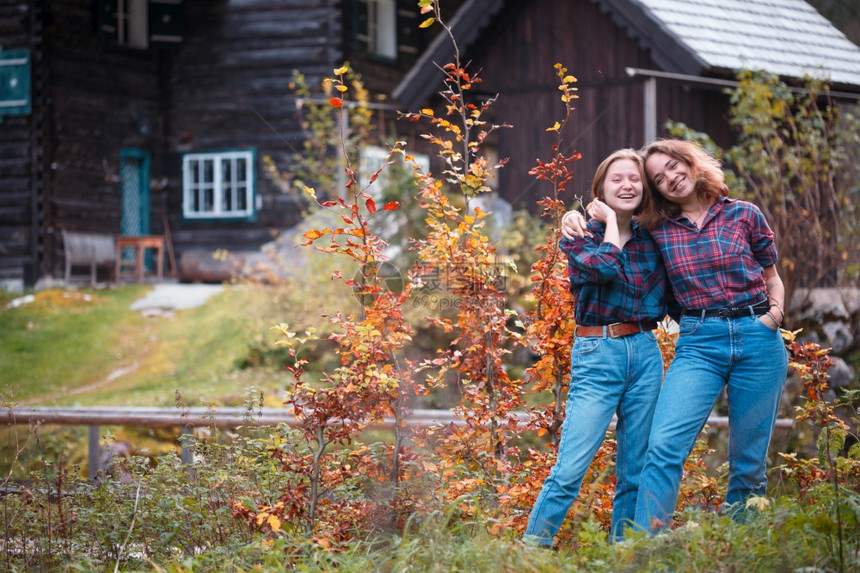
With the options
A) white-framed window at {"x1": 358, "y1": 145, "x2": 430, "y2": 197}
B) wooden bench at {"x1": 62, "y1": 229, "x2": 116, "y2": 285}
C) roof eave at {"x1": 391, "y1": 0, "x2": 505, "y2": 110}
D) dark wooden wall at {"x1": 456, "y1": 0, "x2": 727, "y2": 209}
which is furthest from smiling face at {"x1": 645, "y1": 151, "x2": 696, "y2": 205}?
wooden bench at {"x1": 62, "y1": 229, "x2": 116, "y2": 285}

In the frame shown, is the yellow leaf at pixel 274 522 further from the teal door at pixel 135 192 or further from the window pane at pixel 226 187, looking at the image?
the teal door at pixel 135 192

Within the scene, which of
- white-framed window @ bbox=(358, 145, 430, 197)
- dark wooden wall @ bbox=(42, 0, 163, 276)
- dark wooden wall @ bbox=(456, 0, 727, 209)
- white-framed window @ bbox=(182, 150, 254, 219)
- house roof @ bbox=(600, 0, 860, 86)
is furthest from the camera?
white-framed window @ bbox=(182, 150, 254, 219)

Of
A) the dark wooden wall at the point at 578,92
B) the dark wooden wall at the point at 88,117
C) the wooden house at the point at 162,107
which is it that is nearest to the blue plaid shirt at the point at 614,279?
the dark wooden wall at the point at 578,92

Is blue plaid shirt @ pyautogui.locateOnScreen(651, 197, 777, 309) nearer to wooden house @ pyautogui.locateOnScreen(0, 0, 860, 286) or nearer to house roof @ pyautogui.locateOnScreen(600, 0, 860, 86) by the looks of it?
house roof @ pyautogui.locateOnScreen(600, 0, 860, 86)

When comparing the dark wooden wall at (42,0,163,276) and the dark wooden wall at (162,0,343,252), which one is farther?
the dark wooden wall at (162,0,343,252)

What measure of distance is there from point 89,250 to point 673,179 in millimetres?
14512

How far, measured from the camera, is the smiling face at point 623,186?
390 centimetres

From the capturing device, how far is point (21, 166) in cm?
1692

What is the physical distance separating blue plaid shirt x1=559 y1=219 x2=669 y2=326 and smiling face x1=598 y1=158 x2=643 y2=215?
110 millimetres

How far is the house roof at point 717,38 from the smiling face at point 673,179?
290 inches

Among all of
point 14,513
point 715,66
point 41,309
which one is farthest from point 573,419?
point 41,309

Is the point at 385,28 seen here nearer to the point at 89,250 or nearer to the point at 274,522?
the point at 89,250

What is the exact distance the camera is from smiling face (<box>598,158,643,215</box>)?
390cm

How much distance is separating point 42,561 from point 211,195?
14477 millimetres
